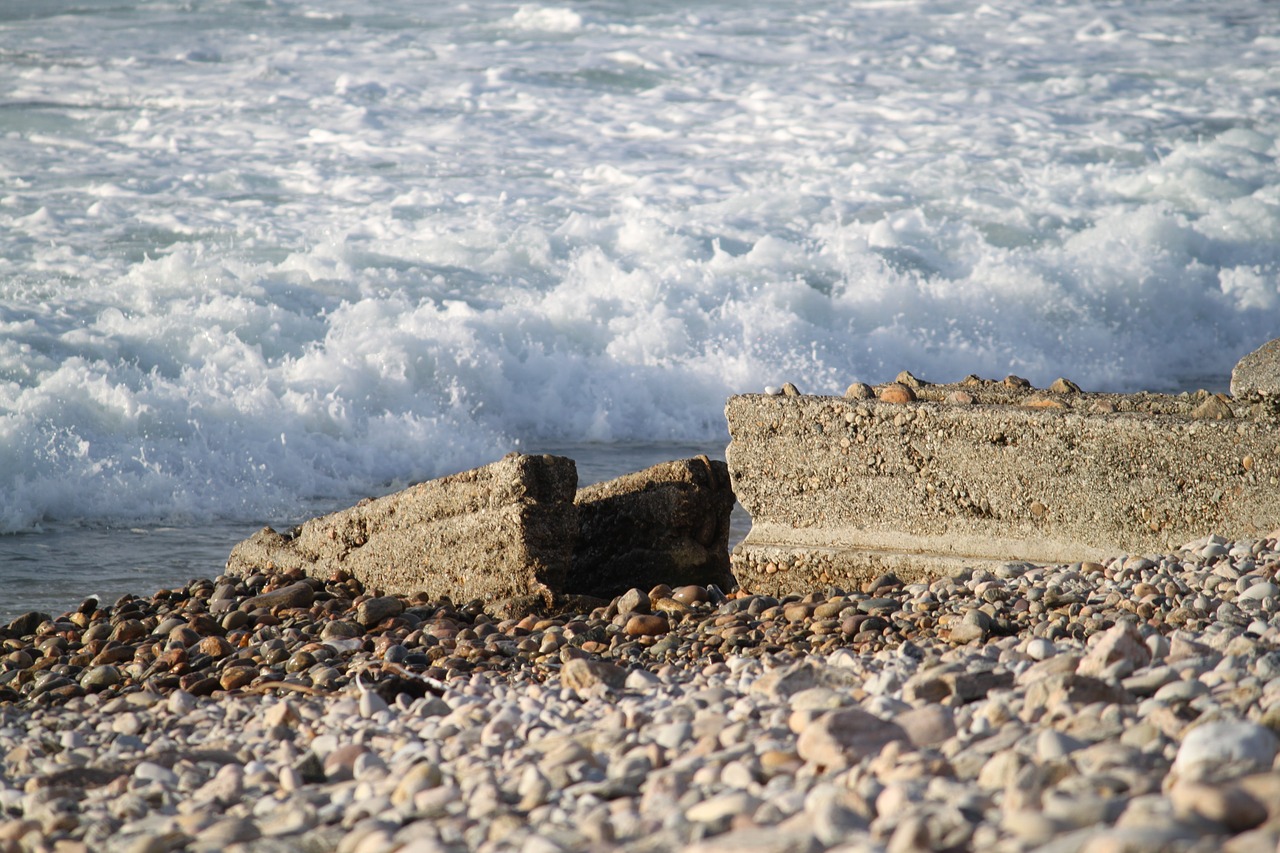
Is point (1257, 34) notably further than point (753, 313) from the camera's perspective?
Yes

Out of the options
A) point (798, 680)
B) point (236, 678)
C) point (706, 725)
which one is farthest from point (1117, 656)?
point (236, 678)

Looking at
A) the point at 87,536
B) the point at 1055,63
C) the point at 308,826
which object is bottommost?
the point at 87,536

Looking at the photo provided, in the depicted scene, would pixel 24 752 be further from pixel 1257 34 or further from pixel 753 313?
pixel 1257 34

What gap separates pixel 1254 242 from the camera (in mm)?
14516

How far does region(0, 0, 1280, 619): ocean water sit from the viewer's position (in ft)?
27.1

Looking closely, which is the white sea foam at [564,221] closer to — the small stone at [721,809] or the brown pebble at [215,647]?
the brown pebble at [215,647]

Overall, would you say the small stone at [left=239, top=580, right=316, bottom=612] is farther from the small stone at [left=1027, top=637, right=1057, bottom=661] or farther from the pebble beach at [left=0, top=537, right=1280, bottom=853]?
the small stone at [left=1027, top=637, right=1057, bottom=661]

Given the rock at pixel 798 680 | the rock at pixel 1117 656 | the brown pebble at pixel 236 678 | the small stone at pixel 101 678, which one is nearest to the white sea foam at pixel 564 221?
the small stone at pixel 101 678

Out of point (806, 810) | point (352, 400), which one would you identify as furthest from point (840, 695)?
point (352, 400)

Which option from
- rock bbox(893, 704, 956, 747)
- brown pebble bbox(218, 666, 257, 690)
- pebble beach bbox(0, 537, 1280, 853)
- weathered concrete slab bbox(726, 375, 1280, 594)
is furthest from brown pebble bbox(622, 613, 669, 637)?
rock bbox(893, 704, 956, 747)

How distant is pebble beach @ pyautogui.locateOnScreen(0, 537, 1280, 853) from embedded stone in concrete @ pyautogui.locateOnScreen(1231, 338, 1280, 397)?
3.68ft

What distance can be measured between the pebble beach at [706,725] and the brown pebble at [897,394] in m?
0.77

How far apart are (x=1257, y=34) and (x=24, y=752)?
22.8 metres

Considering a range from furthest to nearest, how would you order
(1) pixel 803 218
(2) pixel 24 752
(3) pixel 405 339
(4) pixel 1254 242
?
1. (4) pixel 1254 242
2. (1) pixel 803 218
3. (3) pixel 405 339
4. (2) pixel 24 752
